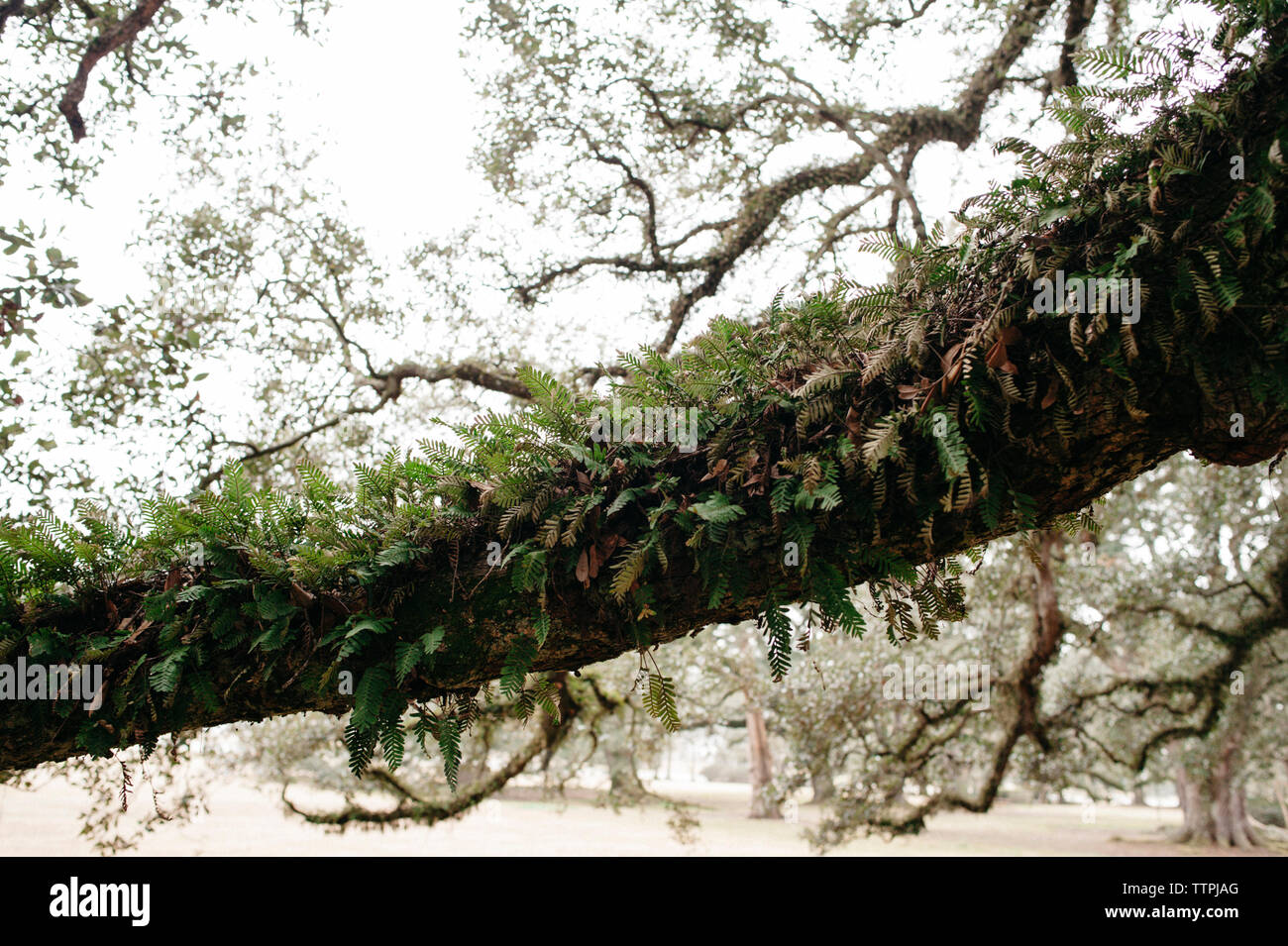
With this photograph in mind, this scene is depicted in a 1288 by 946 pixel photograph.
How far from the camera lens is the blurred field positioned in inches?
424

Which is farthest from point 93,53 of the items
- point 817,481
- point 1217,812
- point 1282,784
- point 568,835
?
point 1282,784

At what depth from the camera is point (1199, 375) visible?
2.22 meters

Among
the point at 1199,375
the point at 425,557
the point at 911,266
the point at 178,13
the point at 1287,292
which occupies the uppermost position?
the point at 178,13

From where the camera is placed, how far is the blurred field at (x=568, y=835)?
10.8 m

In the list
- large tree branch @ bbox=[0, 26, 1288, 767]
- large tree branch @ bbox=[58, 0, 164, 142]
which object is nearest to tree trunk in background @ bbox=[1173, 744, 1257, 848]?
large tree branch @ bbox=[0, 26, 1288, 767]

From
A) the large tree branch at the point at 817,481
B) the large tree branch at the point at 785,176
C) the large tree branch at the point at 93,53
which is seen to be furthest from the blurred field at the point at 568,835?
the large tree branch at the point at 817,481

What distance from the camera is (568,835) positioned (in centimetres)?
1781

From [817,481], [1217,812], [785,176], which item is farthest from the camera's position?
[1217,812]

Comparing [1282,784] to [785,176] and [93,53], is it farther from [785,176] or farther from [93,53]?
[93,53]

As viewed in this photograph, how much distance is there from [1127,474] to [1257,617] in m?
10.3

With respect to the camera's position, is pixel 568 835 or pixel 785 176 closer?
pixel 785 176

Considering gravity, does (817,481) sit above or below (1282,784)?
above
